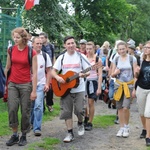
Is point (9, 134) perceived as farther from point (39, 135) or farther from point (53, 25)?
point (53, 25)

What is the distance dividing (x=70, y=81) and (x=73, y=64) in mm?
318

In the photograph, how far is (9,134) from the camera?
672cm

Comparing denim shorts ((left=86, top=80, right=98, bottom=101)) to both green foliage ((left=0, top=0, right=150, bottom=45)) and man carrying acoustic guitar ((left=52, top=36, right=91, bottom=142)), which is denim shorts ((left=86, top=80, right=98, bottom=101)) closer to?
man carrying acoustic guitar ((left=52, top=36, right=91, bottom=142))

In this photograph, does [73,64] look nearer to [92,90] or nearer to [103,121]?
[92,90]

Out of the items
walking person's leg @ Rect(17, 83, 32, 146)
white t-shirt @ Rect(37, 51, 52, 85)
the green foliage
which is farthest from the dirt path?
the green foliage

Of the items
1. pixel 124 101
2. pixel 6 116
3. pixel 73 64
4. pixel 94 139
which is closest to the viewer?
pixel 73 64

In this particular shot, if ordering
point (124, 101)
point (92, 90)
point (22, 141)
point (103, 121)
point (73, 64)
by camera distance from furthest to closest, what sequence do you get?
1. point (103, 121)
2. point (92, 90)
3. point (124, 101)
4. point (73, 64)
5. point (22, 141)

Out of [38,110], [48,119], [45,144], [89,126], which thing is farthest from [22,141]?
[48,119]

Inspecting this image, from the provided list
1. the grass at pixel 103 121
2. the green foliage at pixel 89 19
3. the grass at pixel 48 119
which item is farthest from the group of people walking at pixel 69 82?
the green foliage at pixel 89 19

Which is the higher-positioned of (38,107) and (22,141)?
(38,107)

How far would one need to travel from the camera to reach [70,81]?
6.36 m

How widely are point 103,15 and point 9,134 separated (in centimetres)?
2386

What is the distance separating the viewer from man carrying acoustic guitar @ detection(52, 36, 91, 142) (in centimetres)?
637

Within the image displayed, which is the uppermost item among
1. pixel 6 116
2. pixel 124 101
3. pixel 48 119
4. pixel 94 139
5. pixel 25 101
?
pixel 25 101
